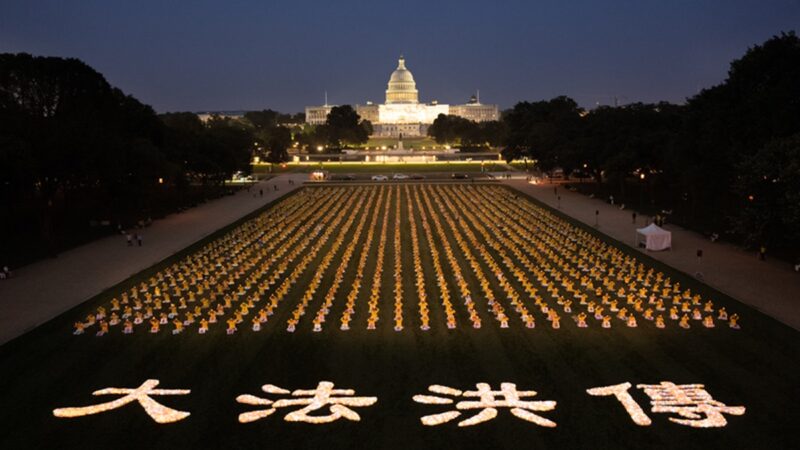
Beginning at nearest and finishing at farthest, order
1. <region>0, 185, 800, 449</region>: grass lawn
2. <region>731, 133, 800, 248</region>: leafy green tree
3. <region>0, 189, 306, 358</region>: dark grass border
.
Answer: <region>0, 185, 800, 449</region>: grass lawn < <region>0, 189, 306, 358</region>: dark grass border < <region>731, 133, 800, 248</region>: leafy green tree

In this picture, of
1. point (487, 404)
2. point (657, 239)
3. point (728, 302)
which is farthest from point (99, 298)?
point (657, 239)

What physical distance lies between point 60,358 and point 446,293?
1568 centimetres

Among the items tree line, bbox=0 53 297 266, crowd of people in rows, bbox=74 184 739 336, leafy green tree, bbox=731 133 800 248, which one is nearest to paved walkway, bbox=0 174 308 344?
crowd of people in rows, bbox=74 184 739 336

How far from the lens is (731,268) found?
34500mm

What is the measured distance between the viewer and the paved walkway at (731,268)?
2783cm

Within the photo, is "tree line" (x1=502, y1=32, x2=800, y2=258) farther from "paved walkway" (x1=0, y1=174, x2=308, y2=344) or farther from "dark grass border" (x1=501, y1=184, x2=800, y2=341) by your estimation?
"paved walkway" (x1=0, y1=174, x2=308, y2=344)

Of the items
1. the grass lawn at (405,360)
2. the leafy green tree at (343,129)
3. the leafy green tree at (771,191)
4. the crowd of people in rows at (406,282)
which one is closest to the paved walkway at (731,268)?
the grass lawn at (405,360)

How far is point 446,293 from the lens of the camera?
96.4 ft

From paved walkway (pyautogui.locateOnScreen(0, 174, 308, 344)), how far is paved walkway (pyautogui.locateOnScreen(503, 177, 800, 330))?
29972mm

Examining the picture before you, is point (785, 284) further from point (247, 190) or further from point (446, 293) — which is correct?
point (247, 190)

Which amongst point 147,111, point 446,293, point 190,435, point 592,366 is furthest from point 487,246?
point 147,111

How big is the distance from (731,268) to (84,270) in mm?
35652

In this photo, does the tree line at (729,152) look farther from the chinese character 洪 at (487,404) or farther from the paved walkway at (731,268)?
the chinese character 洪 at (487,404)

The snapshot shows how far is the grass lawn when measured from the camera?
1686 centimetres
